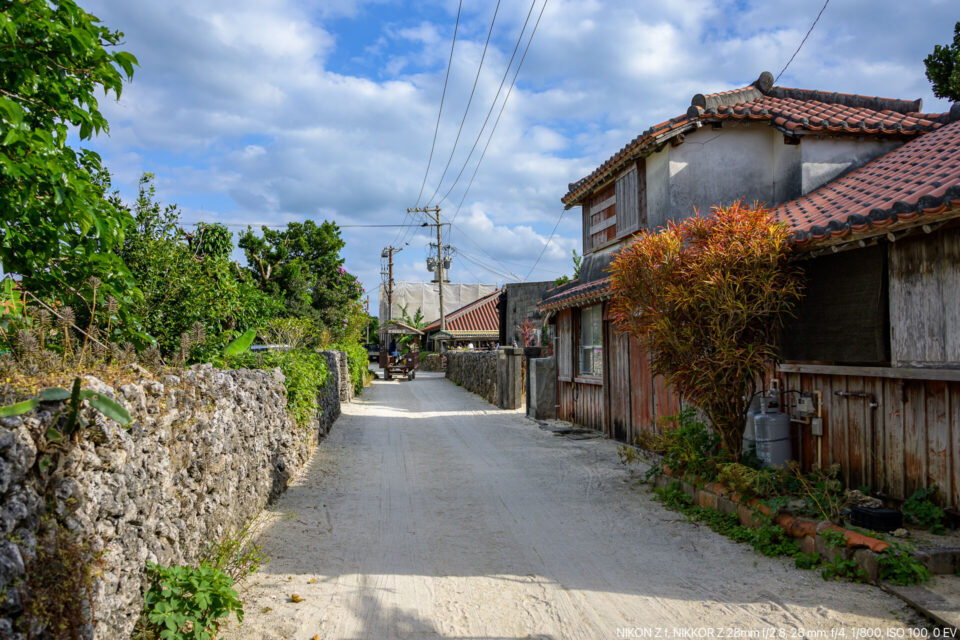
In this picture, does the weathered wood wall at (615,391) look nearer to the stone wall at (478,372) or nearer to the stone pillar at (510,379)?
the stone pillar at (510,379)

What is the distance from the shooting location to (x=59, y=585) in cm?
273

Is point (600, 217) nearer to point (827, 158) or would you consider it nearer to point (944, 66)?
point (827, 158)

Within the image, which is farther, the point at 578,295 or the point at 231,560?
the point at 578,295

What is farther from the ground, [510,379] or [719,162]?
[719,162]

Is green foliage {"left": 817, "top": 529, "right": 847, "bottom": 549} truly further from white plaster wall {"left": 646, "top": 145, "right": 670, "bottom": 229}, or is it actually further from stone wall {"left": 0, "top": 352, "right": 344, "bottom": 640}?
white plaster wall {"left": 646, "top": 145, "right": 670, "bottom": 229}

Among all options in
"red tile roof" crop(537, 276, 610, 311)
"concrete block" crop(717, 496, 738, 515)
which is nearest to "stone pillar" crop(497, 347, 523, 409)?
"red tile roof" crop(537, 276, 610, 311)

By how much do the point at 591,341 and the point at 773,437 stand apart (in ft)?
20.8

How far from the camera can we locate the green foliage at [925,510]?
16.7ft

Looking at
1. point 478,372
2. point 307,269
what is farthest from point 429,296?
point 478,372

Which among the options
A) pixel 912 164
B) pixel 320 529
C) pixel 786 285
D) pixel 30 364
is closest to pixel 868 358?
pixel 786 285

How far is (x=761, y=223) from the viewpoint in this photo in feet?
21.1

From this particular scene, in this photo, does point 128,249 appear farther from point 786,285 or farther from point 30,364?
point 786,285

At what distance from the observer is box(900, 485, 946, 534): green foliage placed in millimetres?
5094

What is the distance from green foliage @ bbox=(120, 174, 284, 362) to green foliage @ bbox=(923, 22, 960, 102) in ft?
48.1
